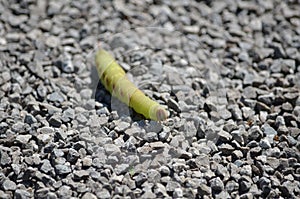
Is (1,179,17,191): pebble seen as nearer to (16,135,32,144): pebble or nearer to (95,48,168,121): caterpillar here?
(16,135,32,144): pebble

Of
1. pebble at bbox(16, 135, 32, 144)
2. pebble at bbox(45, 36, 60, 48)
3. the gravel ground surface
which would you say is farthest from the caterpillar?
pebble at bbox(16, 135, 32, 144)

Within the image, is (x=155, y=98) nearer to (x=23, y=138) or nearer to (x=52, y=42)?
(x=23, y=138)

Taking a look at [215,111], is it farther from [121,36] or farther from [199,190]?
[121,36]

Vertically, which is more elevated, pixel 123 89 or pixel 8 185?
pixel 123 89

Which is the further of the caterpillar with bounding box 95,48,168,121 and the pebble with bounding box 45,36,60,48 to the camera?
the pebble with bounding box 45,36,60,48

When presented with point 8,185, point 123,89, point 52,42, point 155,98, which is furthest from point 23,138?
point 52,42

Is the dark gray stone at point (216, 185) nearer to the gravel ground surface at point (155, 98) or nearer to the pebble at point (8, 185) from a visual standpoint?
the gravel ground surface at point (155, 98)
